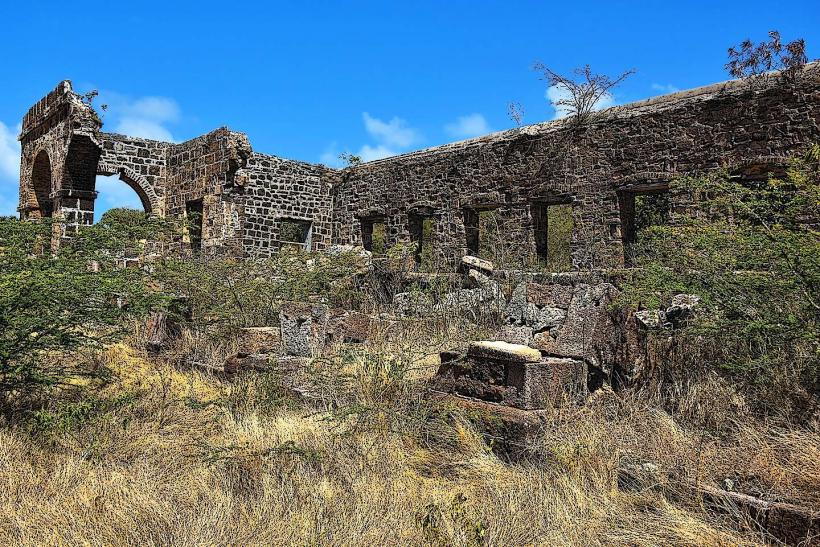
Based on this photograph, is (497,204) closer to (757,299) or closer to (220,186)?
(220,186)

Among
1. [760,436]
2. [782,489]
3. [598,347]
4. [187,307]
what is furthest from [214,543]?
[187,307]

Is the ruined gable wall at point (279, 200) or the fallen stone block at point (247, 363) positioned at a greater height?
the ruined gable wall at point (279, 200)

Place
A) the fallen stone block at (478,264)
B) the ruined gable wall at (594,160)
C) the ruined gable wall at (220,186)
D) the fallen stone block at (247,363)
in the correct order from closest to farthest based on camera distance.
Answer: the fallen stone block at (247,363) < the ruined gable wall at (594,160) < the fallen stone block at (478,264) < the ruined gable wall at (220,186)

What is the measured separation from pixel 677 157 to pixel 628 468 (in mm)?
8750

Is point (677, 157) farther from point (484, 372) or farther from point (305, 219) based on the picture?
point (305, 219)

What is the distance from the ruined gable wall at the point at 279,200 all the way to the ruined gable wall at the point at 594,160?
1.68 m

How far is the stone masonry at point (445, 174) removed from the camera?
11.3 m

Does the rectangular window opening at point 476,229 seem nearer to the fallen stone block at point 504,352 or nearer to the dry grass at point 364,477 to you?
the fallen stone block at point 504,352

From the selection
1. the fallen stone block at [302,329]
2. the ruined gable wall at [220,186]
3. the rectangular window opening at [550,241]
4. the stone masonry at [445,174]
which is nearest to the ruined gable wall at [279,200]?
the stone masonry at [445,174]

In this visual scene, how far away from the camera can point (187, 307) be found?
9906 mm

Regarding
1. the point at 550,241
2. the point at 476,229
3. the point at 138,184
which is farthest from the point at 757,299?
the point at 138,184

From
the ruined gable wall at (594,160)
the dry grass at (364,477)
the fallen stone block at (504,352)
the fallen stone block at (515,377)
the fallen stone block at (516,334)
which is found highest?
the ruined gable wall at (594,160)

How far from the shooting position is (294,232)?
18234mm

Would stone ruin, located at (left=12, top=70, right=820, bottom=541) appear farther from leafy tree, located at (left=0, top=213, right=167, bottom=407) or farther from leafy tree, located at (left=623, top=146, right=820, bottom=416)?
leafy tree, located at (left=0, top=213, right=167, bottom=407)
